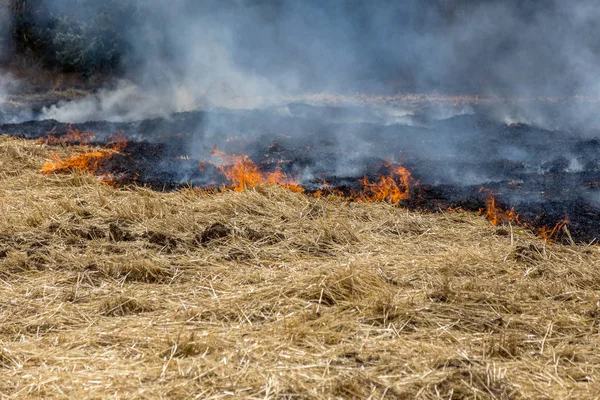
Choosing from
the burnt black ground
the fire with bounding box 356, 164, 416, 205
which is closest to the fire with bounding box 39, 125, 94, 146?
the burnt black ground

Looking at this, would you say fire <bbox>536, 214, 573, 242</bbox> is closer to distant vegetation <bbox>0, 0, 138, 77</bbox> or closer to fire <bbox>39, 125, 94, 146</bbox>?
fire <bbox>39, 125, 94, 146</bbox>

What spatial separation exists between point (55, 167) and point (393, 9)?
11.8 metres

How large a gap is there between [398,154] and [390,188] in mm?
1357

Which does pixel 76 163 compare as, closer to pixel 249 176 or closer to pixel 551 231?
pixel 249 176

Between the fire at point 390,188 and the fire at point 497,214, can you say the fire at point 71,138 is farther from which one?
the fire at point 497,214

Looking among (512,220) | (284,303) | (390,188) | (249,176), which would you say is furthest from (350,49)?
(284,303)

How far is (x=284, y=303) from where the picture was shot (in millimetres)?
3320

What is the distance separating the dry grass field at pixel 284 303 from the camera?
101 inches

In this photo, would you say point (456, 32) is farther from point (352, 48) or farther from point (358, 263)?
point (358, 263)

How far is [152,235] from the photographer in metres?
4.39

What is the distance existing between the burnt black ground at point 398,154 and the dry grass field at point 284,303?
2.33 feet

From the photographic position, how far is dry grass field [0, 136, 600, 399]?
8.40ft

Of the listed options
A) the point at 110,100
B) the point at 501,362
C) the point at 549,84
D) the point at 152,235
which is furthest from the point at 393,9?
the point at 501,362

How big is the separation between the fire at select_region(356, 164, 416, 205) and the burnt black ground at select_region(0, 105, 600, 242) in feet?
0.39
